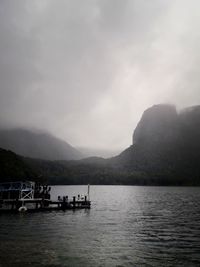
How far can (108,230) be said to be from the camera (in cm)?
4672

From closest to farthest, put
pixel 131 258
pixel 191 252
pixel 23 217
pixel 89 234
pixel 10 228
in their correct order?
pixel 131 258 → pixel 191 252 → pixel 89 234 → pixel 10 228 → pixel 23 217

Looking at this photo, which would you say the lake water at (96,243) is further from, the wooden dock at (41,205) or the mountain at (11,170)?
the mountain at (11,170)

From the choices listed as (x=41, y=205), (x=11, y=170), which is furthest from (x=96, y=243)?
(x=11, y=170)

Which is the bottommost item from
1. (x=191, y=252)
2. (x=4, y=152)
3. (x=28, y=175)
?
(x=191, y=252)

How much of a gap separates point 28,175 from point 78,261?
119 metres

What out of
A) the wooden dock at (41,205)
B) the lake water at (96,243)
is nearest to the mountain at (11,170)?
the wooden dock at (41,205)

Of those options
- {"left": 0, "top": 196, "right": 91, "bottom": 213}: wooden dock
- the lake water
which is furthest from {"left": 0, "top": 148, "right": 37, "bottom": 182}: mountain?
the lake water

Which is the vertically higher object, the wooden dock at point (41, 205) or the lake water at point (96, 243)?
the wooden dock at point (41, 205)

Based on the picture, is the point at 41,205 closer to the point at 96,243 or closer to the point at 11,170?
the point at 96,243

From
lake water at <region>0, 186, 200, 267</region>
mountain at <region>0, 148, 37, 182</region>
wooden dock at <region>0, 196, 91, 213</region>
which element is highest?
mountain at <region>0, 148, 37, 182</region>

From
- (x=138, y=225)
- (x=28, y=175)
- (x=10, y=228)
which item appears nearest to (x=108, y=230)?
(x=138, y=225)

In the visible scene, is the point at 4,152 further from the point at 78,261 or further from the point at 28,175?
the point at 78,261

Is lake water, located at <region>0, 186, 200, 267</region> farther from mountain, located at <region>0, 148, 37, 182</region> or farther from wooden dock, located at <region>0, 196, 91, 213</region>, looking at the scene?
mountain, located at <region>0, 148, 37, 182</region>

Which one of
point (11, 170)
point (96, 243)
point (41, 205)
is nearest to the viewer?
point (96, 243)
